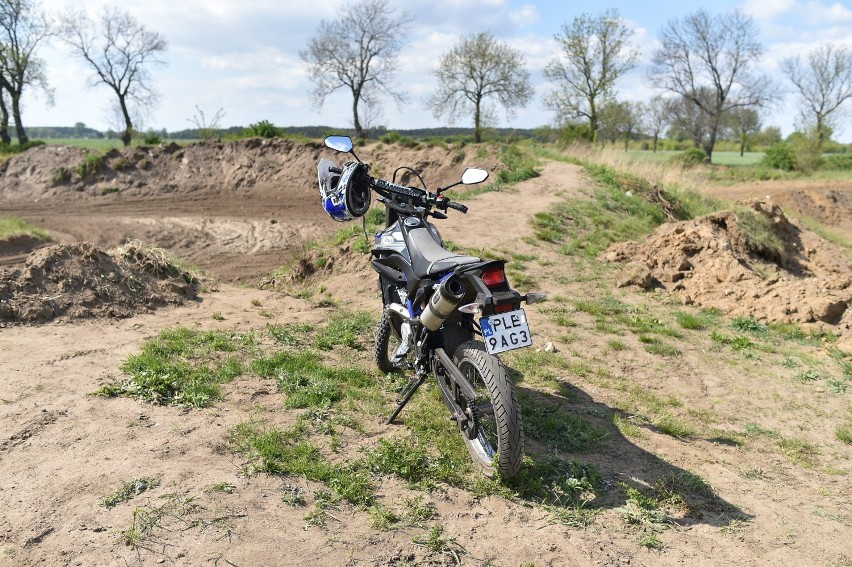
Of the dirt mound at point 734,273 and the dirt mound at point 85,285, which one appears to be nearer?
the dirt mound at point 85,285

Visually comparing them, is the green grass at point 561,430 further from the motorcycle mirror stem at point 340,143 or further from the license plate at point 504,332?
the motorcycle mirror stem at point 340,143

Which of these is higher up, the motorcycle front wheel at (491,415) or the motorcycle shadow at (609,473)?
the motorcycle front wheel at (491,415)

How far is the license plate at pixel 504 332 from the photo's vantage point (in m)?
3.71

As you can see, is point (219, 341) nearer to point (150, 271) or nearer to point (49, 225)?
point (150, 271)

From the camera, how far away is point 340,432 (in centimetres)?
430

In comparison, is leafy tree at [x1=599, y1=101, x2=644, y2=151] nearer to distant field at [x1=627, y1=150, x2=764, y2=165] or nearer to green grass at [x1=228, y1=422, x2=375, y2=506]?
distant field at [x1=627, y1=150, x2=764, y2=165]

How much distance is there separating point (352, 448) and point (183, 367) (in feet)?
5.71

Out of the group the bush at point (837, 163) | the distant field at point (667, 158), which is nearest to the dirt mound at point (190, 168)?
the distant field at point (667, 158)

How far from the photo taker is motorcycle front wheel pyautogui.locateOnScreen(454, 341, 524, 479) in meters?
3.47

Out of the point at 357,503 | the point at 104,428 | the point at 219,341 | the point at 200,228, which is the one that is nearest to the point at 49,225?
the point at 200,228

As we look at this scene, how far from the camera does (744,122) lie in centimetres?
5684

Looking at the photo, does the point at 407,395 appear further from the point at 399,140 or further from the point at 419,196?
the point at 399,140

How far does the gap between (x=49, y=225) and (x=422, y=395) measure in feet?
53.8

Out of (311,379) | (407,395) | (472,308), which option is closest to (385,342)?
(311,379)
